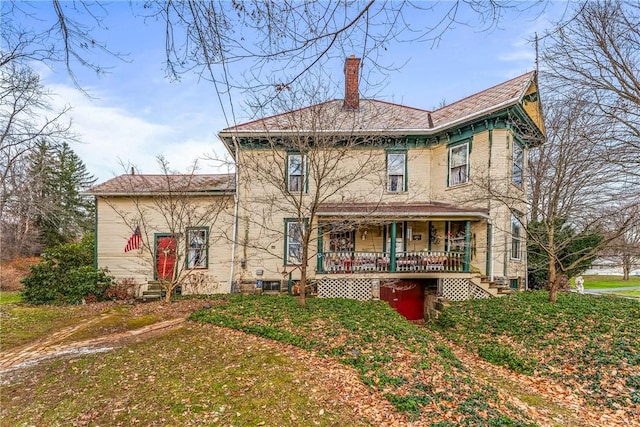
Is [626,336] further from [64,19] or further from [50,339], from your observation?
[50,339]

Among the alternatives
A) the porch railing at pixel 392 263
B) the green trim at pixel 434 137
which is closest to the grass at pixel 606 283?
the green trim at pixel 434 137

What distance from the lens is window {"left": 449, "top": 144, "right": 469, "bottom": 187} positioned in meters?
11.8

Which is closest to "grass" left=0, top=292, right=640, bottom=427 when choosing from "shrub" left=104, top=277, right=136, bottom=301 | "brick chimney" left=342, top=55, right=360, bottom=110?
"shrub" left=104, top=277, right=136, bottom=301

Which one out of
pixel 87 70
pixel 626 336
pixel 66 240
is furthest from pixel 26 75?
pixel 66 240

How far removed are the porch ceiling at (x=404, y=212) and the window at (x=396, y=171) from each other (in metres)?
1.48

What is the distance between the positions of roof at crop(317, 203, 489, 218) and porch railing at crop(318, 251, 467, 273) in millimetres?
1404

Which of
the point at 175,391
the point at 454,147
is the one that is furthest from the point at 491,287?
the point at 175,391

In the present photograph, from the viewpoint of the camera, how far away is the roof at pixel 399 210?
416 inches

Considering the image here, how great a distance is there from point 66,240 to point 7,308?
17.6m

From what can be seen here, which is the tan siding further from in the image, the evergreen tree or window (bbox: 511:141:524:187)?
window (bbox: 511:141:524:187)

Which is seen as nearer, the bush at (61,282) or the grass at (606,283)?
the bush at (61,282)

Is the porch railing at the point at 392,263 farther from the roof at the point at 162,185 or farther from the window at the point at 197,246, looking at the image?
the roof at the point at 162,185

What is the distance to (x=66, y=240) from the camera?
81.8ft

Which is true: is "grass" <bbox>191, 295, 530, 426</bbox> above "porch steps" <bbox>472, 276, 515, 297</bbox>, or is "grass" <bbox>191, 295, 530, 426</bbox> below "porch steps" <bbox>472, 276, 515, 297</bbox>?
below
